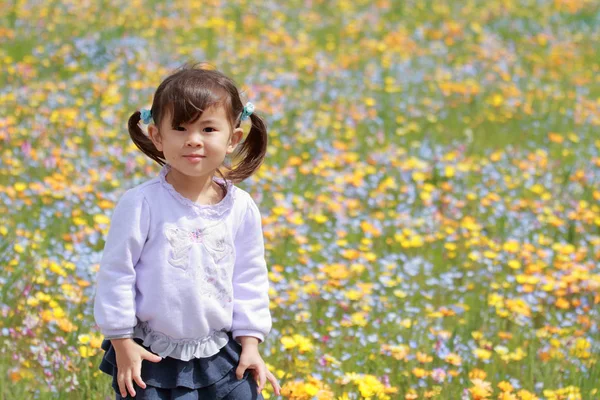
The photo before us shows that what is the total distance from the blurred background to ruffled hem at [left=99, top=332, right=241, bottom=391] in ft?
2.08

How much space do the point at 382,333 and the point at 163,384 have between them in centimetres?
175

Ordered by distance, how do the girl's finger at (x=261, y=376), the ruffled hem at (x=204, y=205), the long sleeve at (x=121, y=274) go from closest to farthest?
1. the long sleeve at (x=121, y=274)
2. the ruffled hem at (x=204, y=205)
3. the girl's finger at (x=261, y=376)

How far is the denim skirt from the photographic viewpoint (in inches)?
92.0

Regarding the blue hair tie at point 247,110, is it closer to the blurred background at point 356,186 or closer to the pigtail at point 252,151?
the pigtail at point 252,151

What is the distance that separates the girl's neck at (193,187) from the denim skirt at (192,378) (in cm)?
43

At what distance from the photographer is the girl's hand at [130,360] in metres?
2.26

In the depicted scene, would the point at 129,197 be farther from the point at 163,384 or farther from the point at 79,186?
the point at 79,186

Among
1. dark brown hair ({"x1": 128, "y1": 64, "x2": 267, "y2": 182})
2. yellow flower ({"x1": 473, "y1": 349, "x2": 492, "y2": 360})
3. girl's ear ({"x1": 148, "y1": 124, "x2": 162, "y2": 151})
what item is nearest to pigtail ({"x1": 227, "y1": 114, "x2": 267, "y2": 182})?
dark brown hair ({"x1": 128, "y1": 64, "x2": 267, "y2": 182})

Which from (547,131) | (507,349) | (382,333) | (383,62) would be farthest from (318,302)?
(383,62)

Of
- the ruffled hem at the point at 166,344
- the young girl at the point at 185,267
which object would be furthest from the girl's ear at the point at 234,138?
the ruffled hem at the point at 166,344

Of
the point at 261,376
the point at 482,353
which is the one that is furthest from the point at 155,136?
the point at 482,353

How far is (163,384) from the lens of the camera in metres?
2.34

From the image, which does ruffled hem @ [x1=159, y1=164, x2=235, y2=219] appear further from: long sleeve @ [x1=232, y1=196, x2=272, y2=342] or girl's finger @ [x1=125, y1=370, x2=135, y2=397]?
girl's finger @ [x1=125, y1=370, x2=135, y2=397]

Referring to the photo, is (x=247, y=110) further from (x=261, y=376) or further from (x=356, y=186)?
(x=356, y=186)
